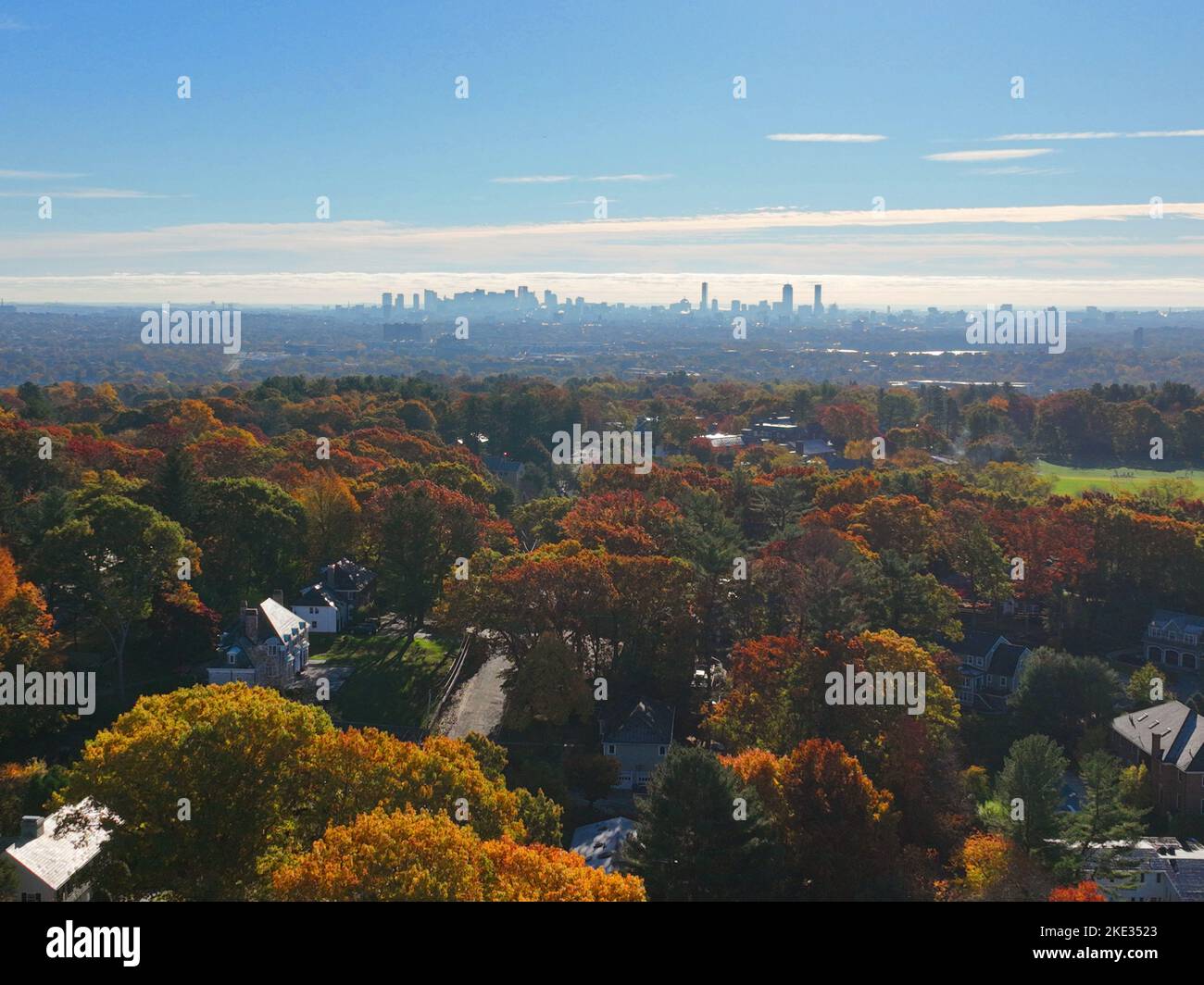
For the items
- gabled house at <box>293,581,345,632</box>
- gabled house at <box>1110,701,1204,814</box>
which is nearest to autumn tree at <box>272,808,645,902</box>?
gabled house at <box>1110,701,1204,814</box>

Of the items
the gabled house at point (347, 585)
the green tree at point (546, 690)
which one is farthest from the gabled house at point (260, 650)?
the green tree at point (546, 690)

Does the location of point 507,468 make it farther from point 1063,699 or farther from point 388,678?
point 1063,699

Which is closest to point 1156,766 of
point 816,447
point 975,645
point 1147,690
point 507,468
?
point 1147,690

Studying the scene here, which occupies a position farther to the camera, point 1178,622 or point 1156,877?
point 1178,622

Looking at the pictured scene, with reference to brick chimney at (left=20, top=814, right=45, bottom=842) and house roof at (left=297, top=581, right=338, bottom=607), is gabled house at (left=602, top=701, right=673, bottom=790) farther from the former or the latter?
brick chimney at (left=20, top=814, right=45, bottom=842)

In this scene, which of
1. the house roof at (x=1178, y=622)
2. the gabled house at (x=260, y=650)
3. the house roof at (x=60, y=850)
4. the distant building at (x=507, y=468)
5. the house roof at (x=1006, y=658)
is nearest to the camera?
the house roof at (x=60, y=850)

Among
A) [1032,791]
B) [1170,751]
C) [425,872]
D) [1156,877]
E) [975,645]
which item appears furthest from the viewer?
[975,645]

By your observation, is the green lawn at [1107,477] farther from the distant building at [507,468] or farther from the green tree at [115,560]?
the green tree at [115,560]
